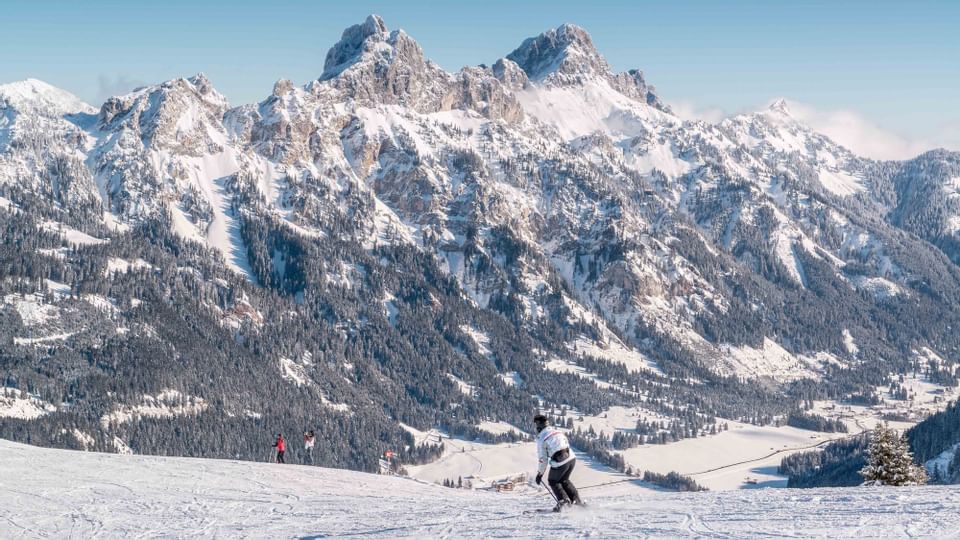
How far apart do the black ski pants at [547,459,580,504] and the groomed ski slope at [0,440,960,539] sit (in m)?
0.77

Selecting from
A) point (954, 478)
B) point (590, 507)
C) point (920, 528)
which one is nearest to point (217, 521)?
point (590, 507)

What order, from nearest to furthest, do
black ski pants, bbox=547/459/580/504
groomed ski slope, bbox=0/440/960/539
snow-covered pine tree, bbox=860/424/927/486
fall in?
1. groomed ski slope, bbox=0/440/960/539
2. black ski pants, bbox=547/459/580/504
3. snow-covered pine tree, bbox=860/424/927/486

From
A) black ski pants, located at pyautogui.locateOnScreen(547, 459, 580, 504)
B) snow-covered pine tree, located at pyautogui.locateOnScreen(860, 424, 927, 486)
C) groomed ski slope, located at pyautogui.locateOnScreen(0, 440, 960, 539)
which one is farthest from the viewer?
snow-covered pine tree, located at pyautogui.locateOnScreen(860, 424, 927, 486)

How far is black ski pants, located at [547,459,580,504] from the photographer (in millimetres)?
37531

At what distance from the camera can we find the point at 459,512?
4512cm

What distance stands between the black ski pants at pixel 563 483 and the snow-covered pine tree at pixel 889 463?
41474 millimetres

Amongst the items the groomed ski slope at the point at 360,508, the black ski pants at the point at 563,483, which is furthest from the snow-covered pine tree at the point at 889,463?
the black ski pants at the point at 563,483

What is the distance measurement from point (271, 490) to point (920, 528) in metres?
35.4

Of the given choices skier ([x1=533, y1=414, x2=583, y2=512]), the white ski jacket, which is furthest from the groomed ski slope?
the white ski jacket

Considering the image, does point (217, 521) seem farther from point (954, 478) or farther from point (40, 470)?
point (954, 478)

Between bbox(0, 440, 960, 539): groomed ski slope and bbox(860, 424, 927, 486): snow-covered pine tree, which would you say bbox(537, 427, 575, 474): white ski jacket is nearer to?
bbox(0, 440, 960, 539): groomed ski slope

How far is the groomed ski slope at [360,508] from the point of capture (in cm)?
3688

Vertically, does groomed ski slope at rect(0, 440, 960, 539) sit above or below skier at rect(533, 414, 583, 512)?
below

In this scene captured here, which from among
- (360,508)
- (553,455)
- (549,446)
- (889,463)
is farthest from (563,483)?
(889,463)
